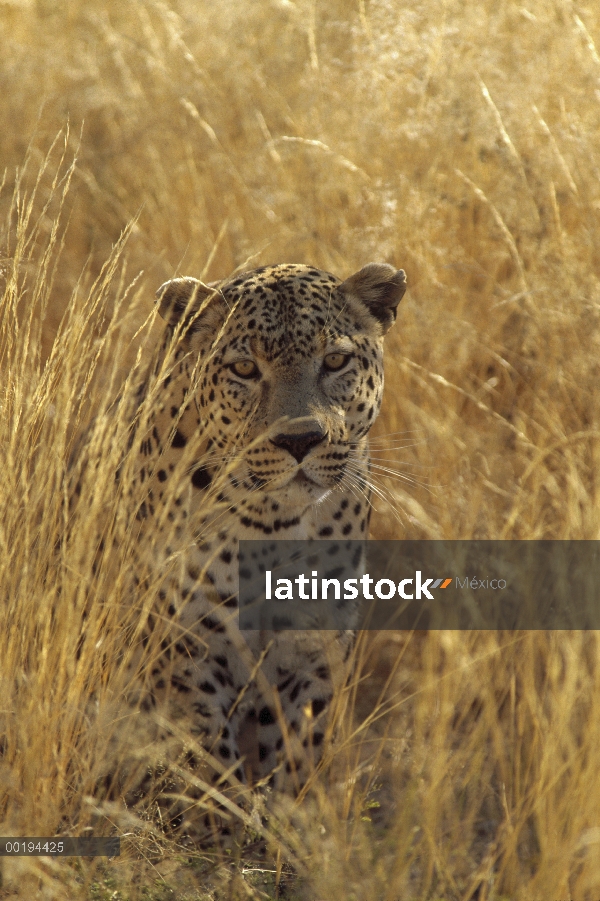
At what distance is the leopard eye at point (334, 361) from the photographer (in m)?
3.49

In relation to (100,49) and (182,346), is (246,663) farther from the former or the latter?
(100,49)

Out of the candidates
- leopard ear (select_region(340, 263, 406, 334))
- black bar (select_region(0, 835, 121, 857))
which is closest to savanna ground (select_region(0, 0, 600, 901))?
black bar (select_region(0, 835, 121, 857))

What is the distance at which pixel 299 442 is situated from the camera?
10.3 feet

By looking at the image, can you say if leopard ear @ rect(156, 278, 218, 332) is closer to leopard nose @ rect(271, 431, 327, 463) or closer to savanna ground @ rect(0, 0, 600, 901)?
savanna ground @ rect(0, 0, 600, 901)

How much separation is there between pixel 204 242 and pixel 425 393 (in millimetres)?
1889

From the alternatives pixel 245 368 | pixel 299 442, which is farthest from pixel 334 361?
pixel 299 442

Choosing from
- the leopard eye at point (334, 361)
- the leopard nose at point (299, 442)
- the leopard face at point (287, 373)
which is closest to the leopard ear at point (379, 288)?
the leopard face at point (287, 373)

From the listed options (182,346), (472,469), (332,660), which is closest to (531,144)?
(472,469)

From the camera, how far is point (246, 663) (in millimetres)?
3654

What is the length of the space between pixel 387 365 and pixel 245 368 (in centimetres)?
150

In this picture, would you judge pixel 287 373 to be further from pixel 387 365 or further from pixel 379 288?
pixel 387 365

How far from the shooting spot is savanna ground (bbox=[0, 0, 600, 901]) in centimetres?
244

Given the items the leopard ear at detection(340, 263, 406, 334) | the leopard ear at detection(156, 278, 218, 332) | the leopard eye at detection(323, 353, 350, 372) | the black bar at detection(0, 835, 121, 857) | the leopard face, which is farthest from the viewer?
the leopard ear at detection(340, 263, 406, 334)

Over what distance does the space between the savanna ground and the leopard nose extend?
0.46 meters
